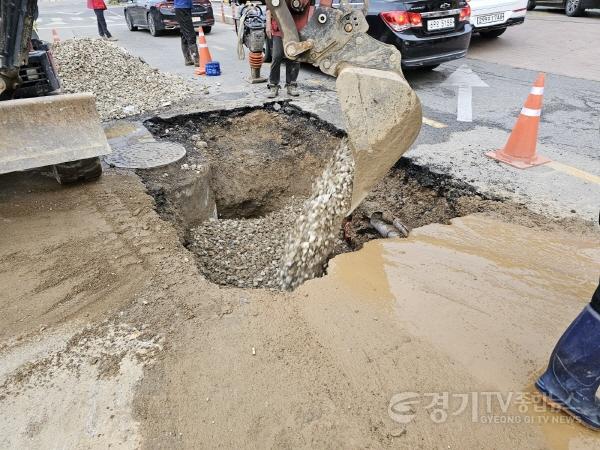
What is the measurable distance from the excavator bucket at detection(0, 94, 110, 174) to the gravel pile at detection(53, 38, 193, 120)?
2.50 metres

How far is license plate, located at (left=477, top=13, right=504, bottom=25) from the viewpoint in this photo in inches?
371

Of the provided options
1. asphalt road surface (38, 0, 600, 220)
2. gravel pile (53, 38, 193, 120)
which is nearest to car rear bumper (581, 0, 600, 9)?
asphalt road surface (38, 0, 600, 220)

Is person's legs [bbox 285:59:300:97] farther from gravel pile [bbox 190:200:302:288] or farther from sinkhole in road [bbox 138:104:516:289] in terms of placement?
gravel pile [bbox 190:200:302:288]

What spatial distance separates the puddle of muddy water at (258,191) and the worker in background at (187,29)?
148 inches

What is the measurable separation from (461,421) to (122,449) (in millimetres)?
1466

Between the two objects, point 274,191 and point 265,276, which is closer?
point 265,276

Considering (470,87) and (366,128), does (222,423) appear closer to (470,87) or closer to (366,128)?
(366,128)

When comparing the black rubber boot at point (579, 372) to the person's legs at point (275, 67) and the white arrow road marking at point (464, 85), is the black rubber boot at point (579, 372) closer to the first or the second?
the white arrow road marking at point (464, 85)

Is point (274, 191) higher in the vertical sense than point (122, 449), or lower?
lower

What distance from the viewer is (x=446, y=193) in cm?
414

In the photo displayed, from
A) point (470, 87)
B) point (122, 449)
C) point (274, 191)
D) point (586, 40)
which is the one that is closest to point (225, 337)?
point (122, 449)

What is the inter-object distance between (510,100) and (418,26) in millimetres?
1872

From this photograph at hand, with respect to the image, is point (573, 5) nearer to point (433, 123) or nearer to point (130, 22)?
point (433, 123)

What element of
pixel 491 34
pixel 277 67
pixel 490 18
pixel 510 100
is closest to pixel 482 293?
pixel 510 100
